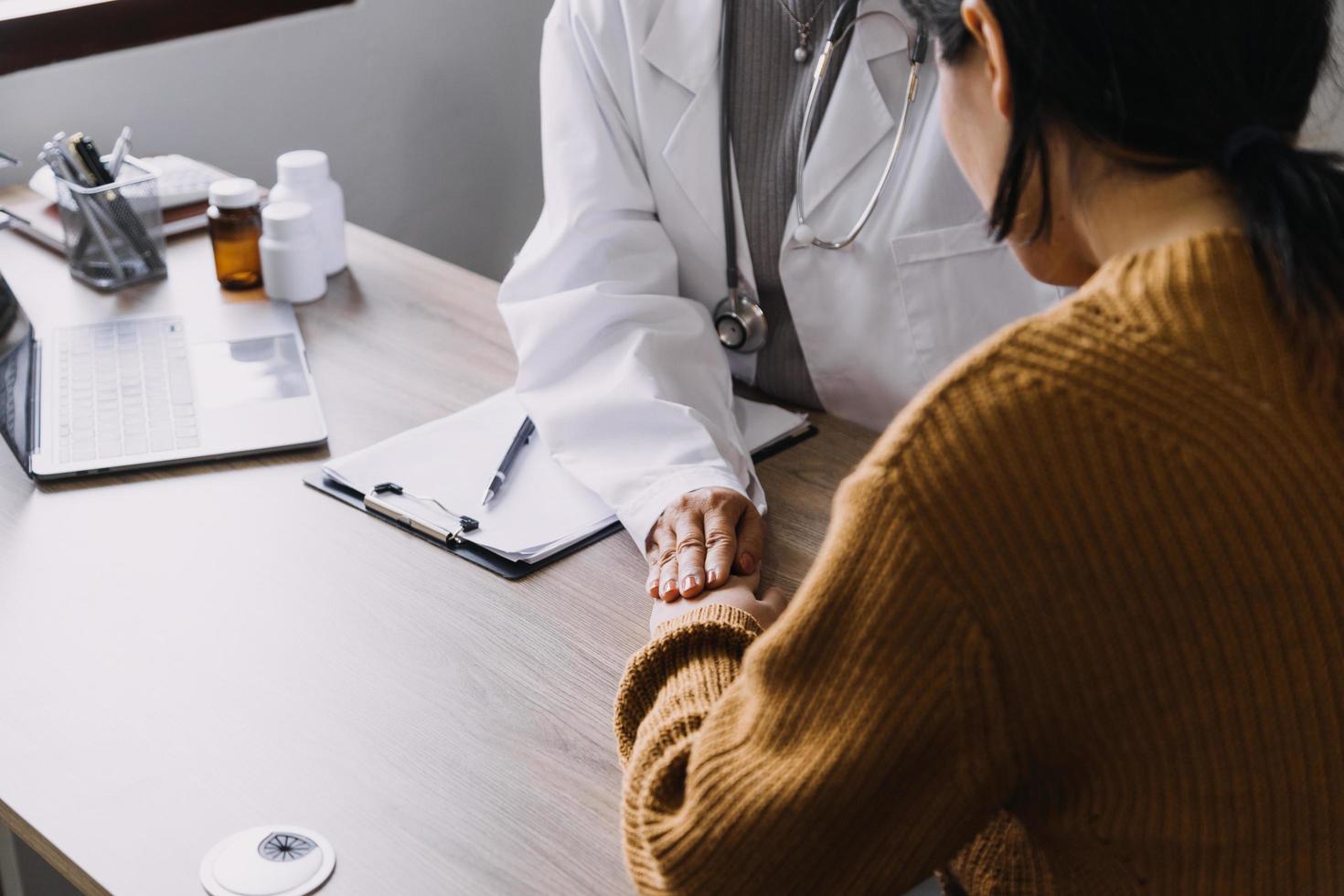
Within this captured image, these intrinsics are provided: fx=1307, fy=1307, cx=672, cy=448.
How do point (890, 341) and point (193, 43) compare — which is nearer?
point (890, 341)

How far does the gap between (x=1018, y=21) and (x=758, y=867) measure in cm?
43

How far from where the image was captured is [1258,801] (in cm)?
64

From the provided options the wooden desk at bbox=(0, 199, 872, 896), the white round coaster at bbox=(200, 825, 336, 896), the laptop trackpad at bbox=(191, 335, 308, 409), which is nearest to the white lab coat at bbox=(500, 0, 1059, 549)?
the wooden desk at bbox=(0, 199, 872, 896)

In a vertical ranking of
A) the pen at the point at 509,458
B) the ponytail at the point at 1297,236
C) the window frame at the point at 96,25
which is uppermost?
the ponytail at the point at 1297,236

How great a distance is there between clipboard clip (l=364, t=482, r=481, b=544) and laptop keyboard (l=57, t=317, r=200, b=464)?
22 cm

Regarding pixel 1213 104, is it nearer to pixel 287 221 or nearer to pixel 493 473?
pixel 493 473

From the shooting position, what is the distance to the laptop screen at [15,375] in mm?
1215

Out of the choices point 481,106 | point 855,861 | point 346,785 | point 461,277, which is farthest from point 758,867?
point 481,106

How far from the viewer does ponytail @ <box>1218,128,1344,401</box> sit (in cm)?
60

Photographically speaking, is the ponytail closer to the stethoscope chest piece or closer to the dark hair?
the dark hair

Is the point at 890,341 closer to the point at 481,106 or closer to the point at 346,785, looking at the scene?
the point at 346,785

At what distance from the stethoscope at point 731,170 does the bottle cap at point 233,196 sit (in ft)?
1.94

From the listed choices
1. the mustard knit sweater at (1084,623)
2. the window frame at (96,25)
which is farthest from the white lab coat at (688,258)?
the window frame at (96,25)

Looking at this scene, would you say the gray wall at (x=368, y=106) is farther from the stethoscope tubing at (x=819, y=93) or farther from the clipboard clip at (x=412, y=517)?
the stethoscope tubing at (x=819, y=93)
